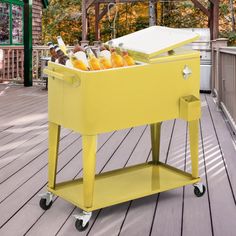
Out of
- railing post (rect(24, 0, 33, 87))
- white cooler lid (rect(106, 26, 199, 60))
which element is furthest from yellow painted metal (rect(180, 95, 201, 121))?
railing post (rect(24, 0, 33, 87))

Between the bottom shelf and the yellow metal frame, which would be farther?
the bottom shelf

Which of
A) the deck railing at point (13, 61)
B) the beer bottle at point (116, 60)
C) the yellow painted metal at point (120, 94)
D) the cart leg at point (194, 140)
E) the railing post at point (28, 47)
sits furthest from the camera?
the deck railing at point (13, 61)

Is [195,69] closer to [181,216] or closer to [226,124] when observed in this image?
[181,216]

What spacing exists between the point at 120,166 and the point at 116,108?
1.48m

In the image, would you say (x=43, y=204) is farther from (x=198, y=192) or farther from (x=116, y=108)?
(x=198, y=192)

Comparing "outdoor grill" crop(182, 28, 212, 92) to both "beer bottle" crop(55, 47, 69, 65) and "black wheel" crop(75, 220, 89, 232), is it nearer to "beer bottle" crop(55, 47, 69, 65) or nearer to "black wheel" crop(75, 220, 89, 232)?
"beer bottle" crop(55, 47, 69, 65)

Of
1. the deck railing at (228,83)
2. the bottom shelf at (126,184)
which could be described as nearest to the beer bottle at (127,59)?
the bottom shelf at (126,184)

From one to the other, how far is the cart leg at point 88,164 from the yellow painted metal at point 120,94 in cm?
6

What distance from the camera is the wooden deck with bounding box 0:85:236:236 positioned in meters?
2.99

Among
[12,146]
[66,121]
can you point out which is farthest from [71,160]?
[66,121]

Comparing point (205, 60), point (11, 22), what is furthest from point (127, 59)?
point (11, 22)

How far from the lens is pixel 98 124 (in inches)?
116

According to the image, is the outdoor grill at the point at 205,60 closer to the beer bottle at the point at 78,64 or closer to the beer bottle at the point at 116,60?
the beer bottle at the point at 116,60

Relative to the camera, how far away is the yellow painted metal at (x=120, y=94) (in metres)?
2.90
